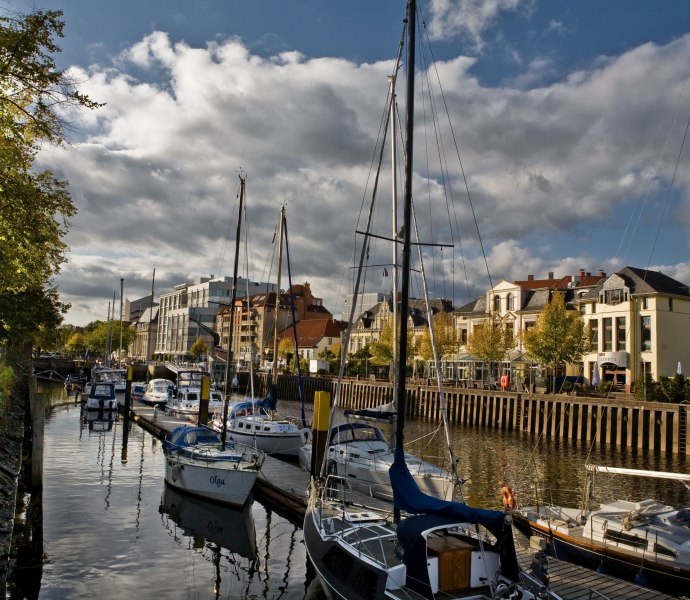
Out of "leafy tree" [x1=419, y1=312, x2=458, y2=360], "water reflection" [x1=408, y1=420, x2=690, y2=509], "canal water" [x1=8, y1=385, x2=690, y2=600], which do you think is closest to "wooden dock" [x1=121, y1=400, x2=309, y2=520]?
"canal water" [x1=8, y1=385, x2=690, y2=600]

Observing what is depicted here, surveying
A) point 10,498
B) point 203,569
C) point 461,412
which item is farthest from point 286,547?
point 461,412

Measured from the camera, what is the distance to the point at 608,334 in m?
69.4

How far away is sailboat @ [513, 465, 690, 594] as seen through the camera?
53.6 ft

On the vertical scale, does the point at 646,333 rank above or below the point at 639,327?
below

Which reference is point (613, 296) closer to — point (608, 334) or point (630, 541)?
point (608, 334)

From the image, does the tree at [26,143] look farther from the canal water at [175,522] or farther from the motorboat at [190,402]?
the motorboat at [190,402]

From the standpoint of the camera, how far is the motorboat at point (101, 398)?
57562 mm

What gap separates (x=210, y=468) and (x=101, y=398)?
36520 millimetres

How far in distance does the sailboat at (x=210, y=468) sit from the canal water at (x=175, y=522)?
67cm

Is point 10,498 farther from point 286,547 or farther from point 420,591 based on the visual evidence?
point 420,591

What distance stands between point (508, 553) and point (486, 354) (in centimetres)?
6268

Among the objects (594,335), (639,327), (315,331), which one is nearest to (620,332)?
(639,327)

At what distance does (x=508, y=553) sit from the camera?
13.2m

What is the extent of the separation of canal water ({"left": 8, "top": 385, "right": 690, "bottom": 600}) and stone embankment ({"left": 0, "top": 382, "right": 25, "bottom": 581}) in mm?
1211
